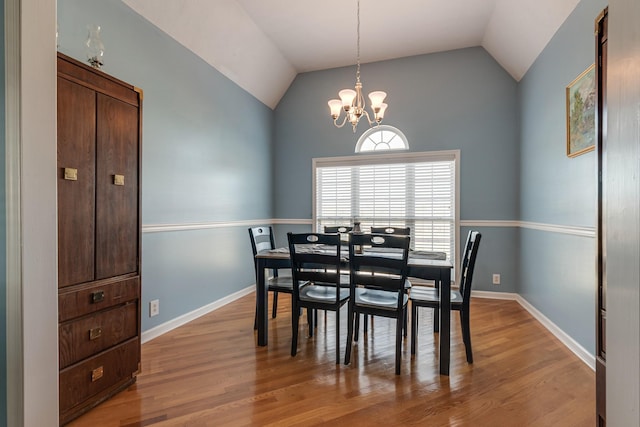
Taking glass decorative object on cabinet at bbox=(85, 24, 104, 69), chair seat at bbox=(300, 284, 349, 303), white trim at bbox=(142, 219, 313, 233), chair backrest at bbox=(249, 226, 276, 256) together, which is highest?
glass decorative object on cabinet at bbox=(85, 24, 104, 69)

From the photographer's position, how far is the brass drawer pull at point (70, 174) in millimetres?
1610

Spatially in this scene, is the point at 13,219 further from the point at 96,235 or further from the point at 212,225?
the point at 212,225

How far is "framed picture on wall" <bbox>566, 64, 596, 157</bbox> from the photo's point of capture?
228 cm

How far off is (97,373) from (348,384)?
1.48 metres

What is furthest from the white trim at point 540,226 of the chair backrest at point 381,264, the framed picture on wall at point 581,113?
the chair backrest at point 381,264

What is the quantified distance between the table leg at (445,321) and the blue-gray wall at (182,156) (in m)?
1.79

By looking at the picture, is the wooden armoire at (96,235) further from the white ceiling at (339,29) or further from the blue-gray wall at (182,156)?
the white ceiling at (339,29)

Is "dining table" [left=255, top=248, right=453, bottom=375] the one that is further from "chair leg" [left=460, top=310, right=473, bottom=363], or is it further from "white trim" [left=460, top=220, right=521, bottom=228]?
"white trim" [left=460, top=220, right=521, bottom=228]

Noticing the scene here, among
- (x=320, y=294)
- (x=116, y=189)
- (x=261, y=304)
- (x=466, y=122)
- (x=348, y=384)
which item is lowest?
(x=348, y=384)

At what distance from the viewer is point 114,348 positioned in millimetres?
1901

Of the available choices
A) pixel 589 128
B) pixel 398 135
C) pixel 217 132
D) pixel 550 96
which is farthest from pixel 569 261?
pixel 217 132

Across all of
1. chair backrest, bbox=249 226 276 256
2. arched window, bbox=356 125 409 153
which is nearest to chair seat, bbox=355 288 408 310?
chair backrest, bbox=249 226 276 256

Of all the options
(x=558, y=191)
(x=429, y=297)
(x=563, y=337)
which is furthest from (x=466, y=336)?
(x=558, y=191)

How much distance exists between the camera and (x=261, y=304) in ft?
8.54
